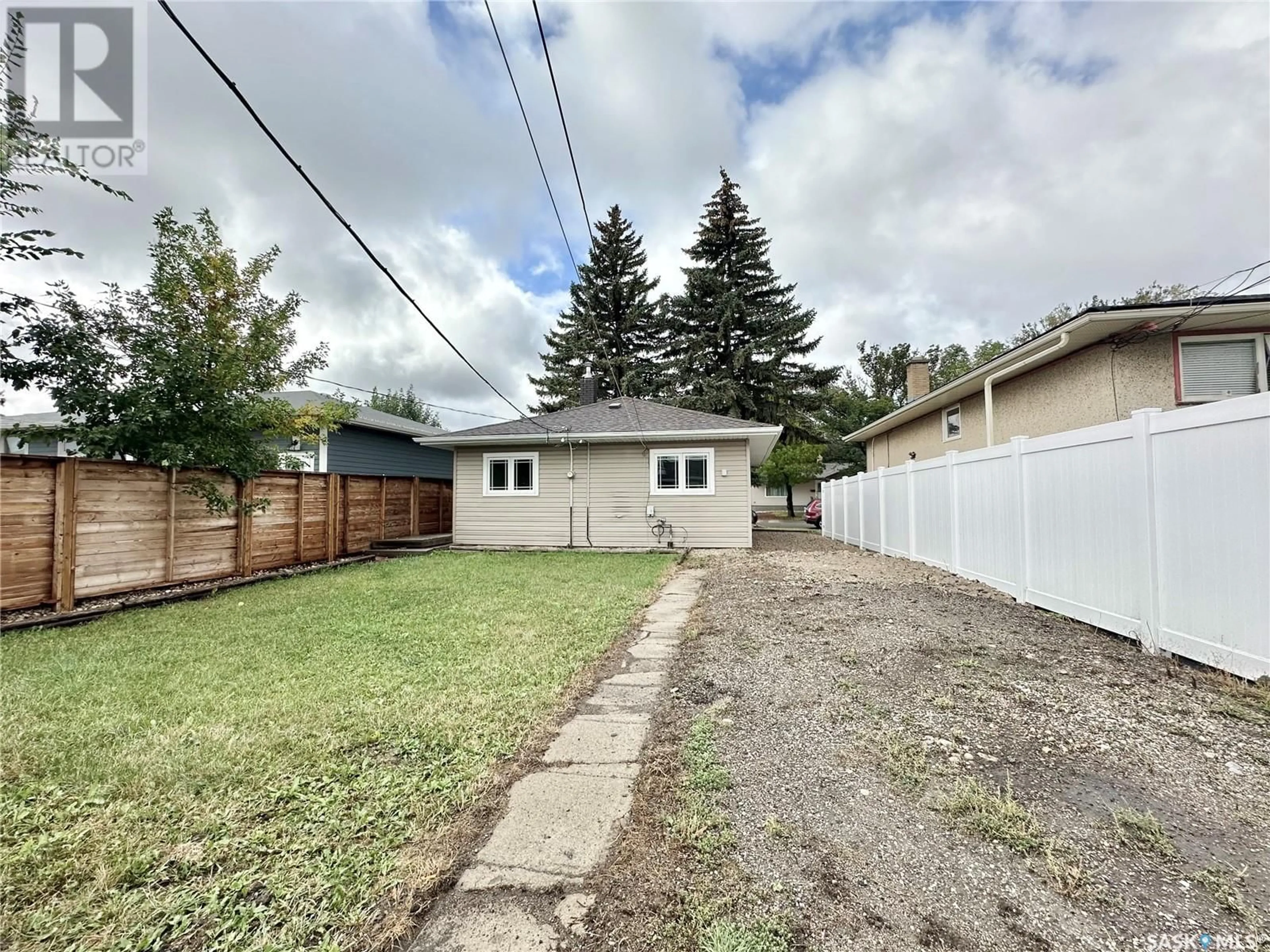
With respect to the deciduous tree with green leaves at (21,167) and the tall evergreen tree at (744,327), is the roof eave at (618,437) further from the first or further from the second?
the tall evergreen tree at (744,327)

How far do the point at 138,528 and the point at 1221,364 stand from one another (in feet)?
49.3

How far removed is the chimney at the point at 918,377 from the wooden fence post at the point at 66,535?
1839 centimetres

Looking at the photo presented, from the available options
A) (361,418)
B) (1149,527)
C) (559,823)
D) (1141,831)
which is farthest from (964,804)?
(361,418)

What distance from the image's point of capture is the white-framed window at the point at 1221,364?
7.14 metres

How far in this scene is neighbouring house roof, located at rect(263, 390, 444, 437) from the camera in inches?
570

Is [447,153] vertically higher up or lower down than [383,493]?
higher up

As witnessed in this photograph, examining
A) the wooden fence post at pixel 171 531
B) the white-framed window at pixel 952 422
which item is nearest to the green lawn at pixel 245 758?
the wooden fence post at pixel 171 531

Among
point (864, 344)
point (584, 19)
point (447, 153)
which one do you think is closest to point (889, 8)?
point (584, 19)

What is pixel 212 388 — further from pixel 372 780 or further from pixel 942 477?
pixel 942 477

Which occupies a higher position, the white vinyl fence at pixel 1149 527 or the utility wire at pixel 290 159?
the utility wire at pixel 290 159

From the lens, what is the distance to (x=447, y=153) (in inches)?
252

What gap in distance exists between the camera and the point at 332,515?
10.0m

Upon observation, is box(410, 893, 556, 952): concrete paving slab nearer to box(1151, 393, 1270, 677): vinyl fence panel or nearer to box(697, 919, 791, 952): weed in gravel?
box(697, 919, 791, 952): weed in gravel

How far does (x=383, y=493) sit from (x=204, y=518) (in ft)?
14.5
